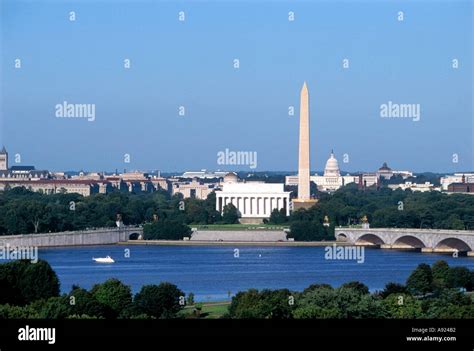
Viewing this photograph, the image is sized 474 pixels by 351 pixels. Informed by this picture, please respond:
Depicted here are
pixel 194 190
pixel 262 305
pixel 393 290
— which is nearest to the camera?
pixel 262 305

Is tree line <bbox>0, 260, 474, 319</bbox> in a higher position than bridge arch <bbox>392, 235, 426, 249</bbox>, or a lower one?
lower

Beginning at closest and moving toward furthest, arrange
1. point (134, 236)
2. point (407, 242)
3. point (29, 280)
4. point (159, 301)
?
point (159, 301) < point (29, 280) < point (407, 242) < point (134, 236)

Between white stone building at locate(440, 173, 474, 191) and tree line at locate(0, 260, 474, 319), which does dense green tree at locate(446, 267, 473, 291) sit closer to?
tree line at locate(0, 260, 474, 319)

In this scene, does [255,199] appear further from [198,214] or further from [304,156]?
[304,156]

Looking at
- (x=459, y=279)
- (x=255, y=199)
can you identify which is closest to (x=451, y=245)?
(x=255, y=199)

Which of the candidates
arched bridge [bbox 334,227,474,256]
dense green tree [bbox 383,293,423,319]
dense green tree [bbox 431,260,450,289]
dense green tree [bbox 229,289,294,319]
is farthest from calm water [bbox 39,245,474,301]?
dense green tree [bbox 383,293,423,319]

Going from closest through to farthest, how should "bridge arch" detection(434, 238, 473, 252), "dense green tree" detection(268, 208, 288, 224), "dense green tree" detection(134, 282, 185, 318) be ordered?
"dense green tree" detection(134, 282, 185, 318) → "bridge arch" detection(434, 238, 473, 252) → "dense green tree" detection(268, 208, 288, 224)

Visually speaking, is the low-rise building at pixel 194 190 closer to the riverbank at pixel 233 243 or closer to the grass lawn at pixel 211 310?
the riverbank at pixel 233 243

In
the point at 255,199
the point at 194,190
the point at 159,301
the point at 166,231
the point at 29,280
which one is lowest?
the point at 159,301
